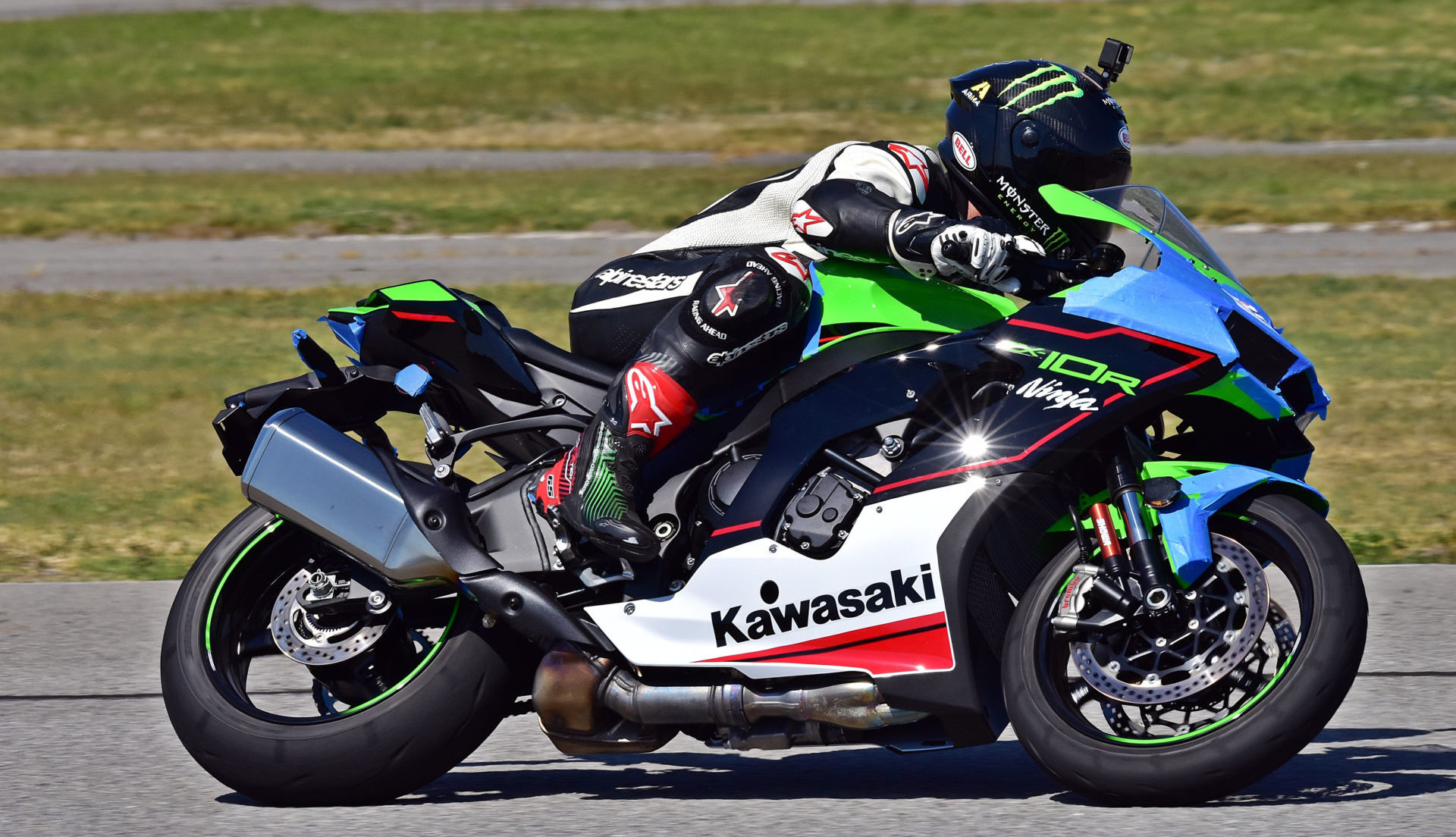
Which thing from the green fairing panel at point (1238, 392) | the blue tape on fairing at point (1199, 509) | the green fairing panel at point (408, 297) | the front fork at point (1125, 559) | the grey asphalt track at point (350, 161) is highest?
the green fairing panel at point (1238, 392)

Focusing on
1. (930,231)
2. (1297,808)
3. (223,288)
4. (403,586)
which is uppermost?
(930,231)

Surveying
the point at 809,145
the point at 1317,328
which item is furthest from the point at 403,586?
the point at 809,145

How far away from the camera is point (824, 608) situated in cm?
379

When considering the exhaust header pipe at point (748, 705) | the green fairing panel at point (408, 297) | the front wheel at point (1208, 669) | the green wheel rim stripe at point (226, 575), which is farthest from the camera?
the green fairing panel at point (408, 297)

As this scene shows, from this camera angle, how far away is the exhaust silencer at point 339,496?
4016 mm

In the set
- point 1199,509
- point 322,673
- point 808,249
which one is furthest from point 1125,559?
point 322,673

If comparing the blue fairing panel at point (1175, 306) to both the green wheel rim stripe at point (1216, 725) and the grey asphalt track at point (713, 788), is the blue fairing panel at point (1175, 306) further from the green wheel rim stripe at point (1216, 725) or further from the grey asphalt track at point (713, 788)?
the grey asphalt track at point (713, 788)

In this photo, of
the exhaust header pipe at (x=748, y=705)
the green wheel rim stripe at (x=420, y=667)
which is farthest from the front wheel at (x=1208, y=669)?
the green wheel rim stripe at (x=420, y=667)

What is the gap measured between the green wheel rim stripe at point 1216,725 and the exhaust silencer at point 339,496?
1.45 meters

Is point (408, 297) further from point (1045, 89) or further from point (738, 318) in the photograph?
point (1045, 89)

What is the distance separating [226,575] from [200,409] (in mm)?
5838

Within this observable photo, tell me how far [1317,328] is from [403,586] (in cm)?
831

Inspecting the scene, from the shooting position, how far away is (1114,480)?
3.69 meters

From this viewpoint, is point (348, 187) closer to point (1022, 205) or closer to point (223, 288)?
point (223, 288)
